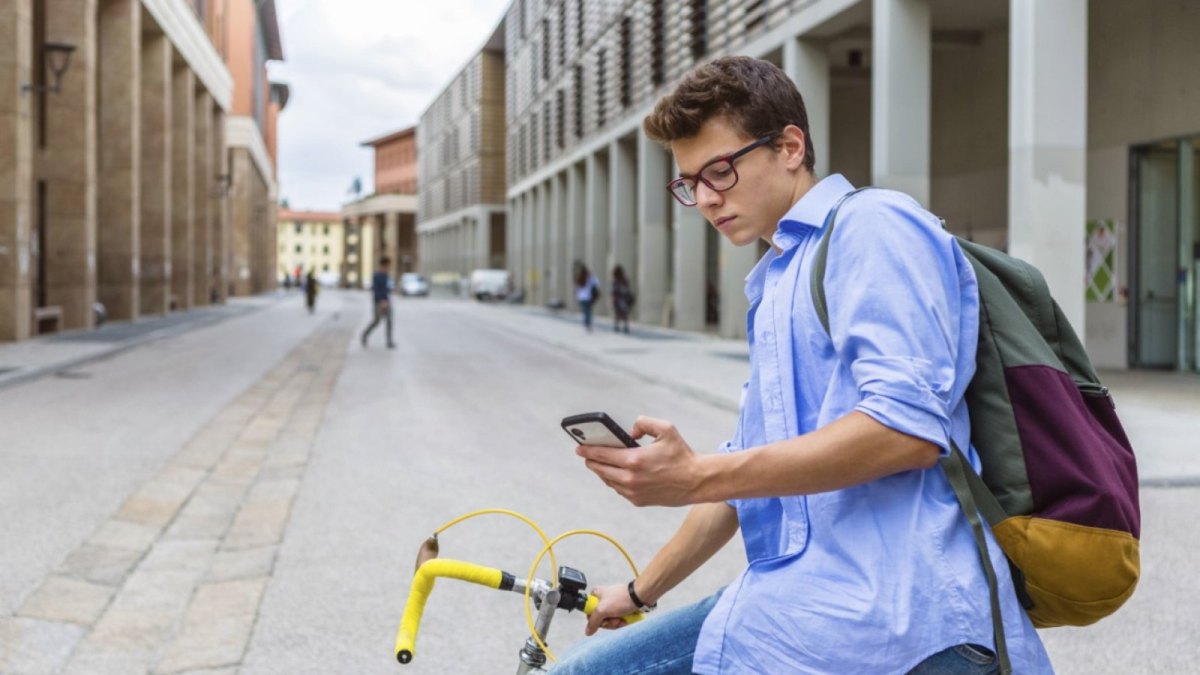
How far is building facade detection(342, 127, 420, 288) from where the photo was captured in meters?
123

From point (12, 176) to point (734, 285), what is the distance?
44.7ft

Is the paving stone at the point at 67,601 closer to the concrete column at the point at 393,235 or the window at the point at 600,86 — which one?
the window at the point at 600,86

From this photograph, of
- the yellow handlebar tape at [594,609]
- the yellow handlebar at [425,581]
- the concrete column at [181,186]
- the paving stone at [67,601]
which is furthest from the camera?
the concrete column at [181,186]

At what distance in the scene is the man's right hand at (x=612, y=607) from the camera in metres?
2.09

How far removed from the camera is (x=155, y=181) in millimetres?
35844

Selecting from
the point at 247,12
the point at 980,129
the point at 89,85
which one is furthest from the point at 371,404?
the point at 247,12

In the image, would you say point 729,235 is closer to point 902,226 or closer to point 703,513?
point 902,226

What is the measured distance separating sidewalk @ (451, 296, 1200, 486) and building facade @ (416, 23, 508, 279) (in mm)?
44892

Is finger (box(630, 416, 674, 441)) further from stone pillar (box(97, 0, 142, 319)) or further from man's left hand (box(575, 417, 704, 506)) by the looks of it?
stone pillar (box(97, 0, 142, 319))

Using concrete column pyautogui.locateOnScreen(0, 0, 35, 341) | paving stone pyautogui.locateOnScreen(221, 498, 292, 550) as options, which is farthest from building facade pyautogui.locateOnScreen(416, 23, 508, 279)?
paving stone pyautogui.locateOnScreen(221, 498, 292, 550)

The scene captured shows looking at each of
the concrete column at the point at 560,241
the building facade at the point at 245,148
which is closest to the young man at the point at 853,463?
the concrete column at the point at 560,241

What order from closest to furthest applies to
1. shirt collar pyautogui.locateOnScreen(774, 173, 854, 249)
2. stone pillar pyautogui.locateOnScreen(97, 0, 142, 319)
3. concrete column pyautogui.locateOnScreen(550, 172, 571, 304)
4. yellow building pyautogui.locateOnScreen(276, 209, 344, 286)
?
shirt collar pyautogui.locateOnScreen(774, 173, 854, 249), stone pillar pyautogui.locateOnScreen(97, 0, 142, 319), concrete column pyautogui.locateOnScreen(550, 172, 571, 304), yellow building pyautogui.locateOnScreen(276, 209, 344, 286)

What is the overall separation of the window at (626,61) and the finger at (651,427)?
32.8 m

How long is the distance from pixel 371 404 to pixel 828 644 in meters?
Answer: 11.8
